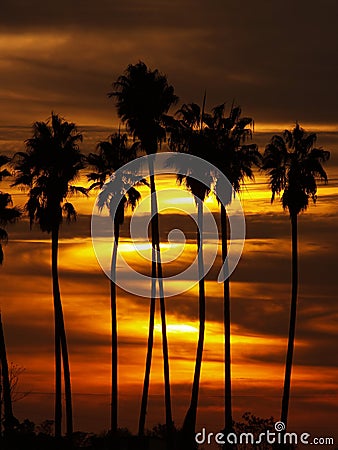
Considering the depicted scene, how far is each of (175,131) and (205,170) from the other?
3228 mm

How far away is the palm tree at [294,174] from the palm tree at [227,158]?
4.92 ft

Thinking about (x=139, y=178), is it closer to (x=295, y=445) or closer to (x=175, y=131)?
(x=175, y=131)

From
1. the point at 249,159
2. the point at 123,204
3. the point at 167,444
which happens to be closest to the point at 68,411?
the point at 167,444

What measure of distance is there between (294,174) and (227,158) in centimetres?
447

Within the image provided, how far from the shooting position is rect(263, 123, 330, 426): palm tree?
8688 centimetres

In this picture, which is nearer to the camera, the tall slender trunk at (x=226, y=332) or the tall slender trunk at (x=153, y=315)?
the tall slender trunk at (x=226, y=332)

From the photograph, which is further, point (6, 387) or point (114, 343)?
point (114, 343)

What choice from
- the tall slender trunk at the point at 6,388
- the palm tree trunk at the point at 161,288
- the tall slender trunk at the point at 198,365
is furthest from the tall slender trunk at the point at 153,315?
the tall slender trunk at the point at 6,388

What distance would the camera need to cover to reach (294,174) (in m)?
87.6

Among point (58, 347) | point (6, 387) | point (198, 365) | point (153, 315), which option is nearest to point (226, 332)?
point (198, 365)

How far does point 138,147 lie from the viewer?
299 feet

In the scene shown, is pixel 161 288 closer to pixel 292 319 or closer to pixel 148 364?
pixel 148 364

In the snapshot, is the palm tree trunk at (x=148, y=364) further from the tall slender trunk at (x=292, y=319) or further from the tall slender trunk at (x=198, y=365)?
the tall slender trunk at (x=292, y=319)

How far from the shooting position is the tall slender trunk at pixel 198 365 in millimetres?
83031
